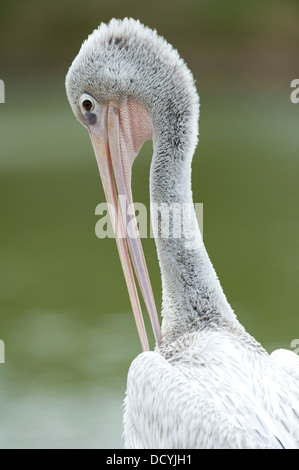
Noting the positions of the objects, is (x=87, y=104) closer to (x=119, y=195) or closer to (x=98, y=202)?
(x=119, y=195)

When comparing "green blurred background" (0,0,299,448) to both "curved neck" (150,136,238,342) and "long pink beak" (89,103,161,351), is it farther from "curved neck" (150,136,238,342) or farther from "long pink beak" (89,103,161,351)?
"curved neck" (150,136,238,342)

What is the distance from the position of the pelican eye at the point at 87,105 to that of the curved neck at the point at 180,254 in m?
0.26

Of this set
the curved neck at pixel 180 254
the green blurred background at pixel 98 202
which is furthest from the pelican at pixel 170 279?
the green blurred background at pixel 98 202

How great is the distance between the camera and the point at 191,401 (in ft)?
7.84

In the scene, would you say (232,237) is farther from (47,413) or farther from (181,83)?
(181,83)

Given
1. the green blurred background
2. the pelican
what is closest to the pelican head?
the pelican

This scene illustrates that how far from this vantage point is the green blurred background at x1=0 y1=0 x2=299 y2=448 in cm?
518

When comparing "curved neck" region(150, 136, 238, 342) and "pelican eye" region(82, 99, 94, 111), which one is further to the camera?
"pelican eye" region(82, 99, 94, 111)

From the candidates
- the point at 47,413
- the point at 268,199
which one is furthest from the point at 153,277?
the point at 268,199

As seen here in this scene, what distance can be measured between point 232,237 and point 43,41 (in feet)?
28.1

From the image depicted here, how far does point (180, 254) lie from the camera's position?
9.12 feet

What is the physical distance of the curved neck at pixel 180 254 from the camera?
109 inches
